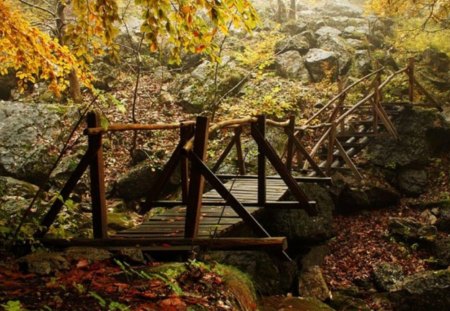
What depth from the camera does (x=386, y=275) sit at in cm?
843

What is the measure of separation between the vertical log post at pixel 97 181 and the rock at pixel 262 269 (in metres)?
2.48

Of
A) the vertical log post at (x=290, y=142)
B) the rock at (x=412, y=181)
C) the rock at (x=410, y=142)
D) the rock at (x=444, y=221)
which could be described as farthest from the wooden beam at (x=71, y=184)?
the rock at (x=412, y=181)

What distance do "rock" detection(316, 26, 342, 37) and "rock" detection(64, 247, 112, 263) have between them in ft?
58.6

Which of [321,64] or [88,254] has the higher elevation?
[321,64]

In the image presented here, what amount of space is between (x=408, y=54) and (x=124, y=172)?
43.7 ft

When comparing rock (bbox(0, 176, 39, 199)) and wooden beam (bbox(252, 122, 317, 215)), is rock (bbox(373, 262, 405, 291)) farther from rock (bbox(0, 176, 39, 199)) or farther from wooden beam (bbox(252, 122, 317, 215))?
rock (bbox(0, 176, 39, 199))

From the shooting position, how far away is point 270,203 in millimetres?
6164

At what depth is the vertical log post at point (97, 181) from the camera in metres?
4.30

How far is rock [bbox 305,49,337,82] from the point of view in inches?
664

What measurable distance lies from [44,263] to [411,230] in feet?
29.1

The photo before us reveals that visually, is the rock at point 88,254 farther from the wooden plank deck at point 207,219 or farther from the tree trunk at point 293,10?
the tree trunk at point 293,10

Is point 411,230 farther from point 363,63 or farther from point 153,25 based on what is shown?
point 363,63

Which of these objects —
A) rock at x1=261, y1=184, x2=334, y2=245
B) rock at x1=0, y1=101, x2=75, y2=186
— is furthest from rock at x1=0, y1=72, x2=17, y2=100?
rock at x1=261, y1=184, x2=334, y2=245

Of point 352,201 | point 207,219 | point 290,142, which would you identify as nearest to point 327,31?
point 352,201
